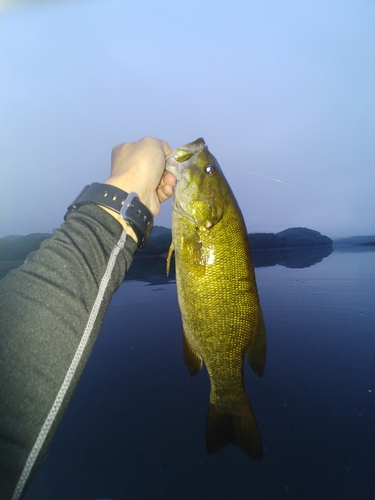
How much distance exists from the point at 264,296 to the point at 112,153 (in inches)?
675

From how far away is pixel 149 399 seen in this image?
6.76 meters

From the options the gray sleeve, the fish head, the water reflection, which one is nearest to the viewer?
the gray sleeve

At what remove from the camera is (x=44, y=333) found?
1045 mm

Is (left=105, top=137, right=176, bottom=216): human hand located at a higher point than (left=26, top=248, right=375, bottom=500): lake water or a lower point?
higher

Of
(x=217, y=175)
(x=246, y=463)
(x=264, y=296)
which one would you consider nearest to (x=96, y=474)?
(x=246, y=463)

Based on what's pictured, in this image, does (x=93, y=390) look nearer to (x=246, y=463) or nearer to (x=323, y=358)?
(x=246, y=463)

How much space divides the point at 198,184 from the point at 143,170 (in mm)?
494

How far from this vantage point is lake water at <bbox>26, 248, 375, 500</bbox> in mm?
4422

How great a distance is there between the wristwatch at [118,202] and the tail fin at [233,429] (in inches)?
64.1

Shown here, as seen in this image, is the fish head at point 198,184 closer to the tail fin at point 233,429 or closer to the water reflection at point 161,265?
the tail fin at point 233,429

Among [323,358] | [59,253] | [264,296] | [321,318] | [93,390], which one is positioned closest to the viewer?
[59,253]

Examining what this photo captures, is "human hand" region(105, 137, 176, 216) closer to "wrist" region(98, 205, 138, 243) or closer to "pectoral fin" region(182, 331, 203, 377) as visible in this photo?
"wrist" region(98, 205, 138, 243)

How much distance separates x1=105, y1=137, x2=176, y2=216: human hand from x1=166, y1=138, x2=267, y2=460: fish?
175mm

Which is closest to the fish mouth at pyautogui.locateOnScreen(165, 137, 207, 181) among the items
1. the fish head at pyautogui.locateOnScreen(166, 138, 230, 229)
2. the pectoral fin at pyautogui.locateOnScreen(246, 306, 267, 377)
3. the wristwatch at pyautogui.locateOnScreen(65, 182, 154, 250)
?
the fish head at pyautogui.locateOnScreen(166, 138, 230, 229)
